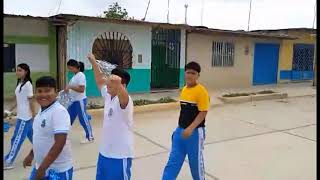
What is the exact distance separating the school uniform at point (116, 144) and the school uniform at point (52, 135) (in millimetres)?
357

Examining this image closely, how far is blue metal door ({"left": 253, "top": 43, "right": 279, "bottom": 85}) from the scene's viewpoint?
54.7ft

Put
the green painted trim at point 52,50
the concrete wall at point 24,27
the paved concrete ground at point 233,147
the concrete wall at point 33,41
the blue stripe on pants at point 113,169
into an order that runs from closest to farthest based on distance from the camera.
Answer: the blue stripe on pants at point 113,169 → the paved concrete ground at point 233,147 → the concrete wall at point 24,27 → the concrete wall at point 33,41 → the green painted trim at point 52,50

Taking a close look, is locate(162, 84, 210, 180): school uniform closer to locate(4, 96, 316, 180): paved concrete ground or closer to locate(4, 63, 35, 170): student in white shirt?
locate(4, 96, 316, 180): paved concrete ground

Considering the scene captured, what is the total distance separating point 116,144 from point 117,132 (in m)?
0.10

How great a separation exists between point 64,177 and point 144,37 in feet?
33.1

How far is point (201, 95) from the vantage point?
12.6 ft

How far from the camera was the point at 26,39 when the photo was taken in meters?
10.5

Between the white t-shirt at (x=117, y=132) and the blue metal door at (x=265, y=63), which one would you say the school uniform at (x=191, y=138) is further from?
the blue metal door at (x=265, y=63)

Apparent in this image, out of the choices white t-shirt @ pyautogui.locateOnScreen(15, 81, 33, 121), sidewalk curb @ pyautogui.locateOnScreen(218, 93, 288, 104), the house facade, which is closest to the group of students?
white t-shirt @ pyautogui.locateOnScreen(15, 81, 33, 121)

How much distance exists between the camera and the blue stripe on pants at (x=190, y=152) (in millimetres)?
3869

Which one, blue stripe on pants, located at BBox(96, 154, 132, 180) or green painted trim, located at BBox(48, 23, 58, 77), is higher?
green painted trim, located at BBox(48, 23, 58, 77)

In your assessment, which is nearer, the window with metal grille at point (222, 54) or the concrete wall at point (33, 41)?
the concrete wall at point (33, 41)

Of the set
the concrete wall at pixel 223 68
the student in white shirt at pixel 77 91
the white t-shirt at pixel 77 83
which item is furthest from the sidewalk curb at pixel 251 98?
the white t-shirt at pixel 77 83

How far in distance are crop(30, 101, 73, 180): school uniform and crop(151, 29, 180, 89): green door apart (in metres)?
10.3
